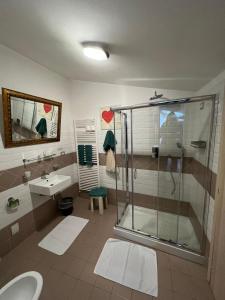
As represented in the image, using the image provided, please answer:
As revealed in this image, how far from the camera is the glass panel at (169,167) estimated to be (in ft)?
7.09

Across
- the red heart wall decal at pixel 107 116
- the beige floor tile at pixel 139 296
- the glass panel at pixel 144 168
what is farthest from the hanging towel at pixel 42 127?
the beige floor tile at pixel 139 296

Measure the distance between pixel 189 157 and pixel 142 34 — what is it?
1801 millimetres

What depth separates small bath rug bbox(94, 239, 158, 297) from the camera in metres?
1.47

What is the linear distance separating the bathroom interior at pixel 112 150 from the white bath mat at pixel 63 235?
0.02 meters

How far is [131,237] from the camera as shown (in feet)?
6.67

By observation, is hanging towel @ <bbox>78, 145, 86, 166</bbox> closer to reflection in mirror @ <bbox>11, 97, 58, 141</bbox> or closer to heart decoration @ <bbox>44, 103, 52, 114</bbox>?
reflection in mirror @ <bbox>11, 97, 58, 141</bbox>

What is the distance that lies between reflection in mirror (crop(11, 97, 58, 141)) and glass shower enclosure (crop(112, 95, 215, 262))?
3.81 feet

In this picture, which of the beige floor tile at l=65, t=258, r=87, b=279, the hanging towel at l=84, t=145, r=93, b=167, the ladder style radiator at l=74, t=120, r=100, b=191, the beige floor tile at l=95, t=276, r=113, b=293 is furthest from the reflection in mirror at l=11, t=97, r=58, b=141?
the beige floor tile at l=95, t=276, r=113, b=293

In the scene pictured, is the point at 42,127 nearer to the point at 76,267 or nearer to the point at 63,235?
the point at 63,235

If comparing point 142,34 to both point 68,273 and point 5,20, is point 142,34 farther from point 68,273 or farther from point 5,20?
point 68,273

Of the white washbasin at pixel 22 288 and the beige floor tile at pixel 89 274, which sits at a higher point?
the white washbasin at pixel 22 288

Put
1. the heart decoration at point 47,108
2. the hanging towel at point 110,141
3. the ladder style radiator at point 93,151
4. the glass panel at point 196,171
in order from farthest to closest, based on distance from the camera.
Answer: the ladder style radiator at point 93,151, the hanging towel at point 110,141, the heart decoration at point 47,108, the glass panel at point 196,171

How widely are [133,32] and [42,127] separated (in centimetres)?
185

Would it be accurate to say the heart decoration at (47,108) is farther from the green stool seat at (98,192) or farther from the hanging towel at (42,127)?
the green stool seat at (98,192)
